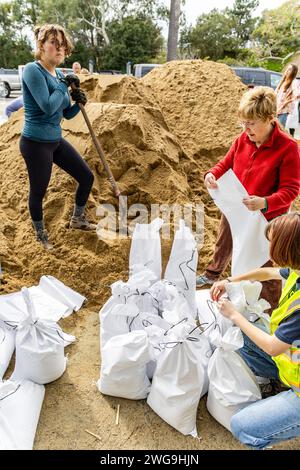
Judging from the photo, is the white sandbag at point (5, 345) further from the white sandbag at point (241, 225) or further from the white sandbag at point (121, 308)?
the white sandbag at point (241, 225)

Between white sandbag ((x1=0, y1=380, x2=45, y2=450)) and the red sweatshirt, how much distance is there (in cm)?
160

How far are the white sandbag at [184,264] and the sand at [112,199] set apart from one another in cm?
40

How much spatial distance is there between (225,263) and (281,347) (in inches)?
50.3

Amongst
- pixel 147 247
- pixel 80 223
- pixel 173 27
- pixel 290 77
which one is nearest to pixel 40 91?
pixel 80 223

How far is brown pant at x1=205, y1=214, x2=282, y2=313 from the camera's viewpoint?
228 cm

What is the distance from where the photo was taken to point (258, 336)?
147 centimetres

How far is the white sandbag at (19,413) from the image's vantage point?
154 centimetres

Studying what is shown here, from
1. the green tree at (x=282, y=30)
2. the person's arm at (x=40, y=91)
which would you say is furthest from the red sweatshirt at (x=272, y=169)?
the green tree at (x=282, y=30)

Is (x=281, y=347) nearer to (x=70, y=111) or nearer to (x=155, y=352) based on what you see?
(x=155, y=352)

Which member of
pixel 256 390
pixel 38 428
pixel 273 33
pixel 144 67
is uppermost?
pixel 273 33

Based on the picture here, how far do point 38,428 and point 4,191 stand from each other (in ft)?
Result: 7.76

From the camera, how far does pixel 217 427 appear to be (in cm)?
172

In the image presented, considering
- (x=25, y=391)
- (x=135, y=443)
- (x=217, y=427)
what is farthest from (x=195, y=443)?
(x=25, y=391)

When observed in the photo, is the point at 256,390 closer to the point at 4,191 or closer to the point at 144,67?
the point at 4,191
